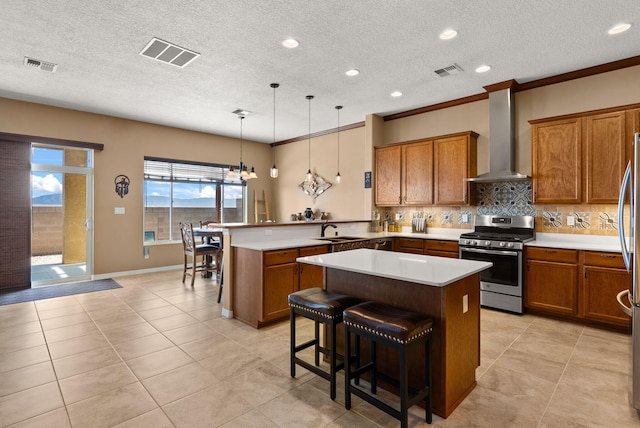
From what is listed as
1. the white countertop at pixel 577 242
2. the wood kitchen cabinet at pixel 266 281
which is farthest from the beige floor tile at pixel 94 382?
the white countertop at pixel 577 242

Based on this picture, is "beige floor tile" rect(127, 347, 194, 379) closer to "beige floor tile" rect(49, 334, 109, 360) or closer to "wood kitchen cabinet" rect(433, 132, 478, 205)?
"beige floor tile" rect(49, 334, 109, 360)

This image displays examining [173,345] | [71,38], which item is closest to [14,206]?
[71,38]

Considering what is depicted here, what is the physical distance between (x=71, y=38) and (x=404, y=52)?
137 inches

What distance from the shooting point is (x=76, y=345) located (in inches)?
125

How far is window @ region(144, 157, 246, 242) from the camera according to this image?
6.84 meters

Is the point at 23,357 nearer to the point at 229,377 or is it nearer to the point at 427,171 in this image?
the point at 229,377

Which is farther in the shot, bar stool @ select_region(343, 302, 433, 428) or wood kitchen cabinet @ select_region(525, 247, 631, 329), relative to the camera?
wood kitchen cabinet @ select_region(525, 247, 631, 329)

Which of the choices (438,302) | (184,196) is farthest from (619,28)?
(184,196)

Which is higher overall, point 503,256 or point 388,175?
point 388,175

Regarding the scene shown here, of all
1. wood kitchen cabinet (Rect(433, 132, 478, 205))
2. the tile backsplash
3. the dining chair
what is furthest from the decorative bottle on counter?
wood kitchen cabinet (Rect(433, 132, 478, 205))

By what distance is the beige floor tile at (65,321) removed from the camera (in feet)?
12.0

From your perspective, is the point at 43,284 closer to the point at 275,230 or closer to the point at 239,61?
the point at 275,230

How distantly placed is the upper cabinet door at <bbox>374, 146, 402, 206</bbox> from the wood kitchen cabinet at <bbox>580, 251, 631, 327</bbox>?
2720 mm

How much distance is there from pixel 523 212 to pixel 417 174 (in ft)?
5.30
